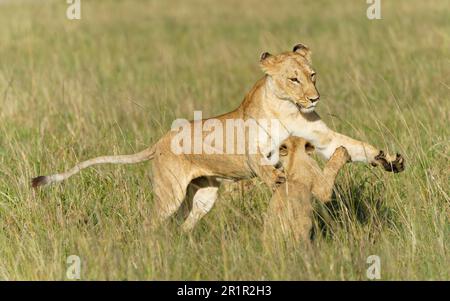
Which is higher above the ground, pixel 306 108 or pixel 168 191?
pixel 306 108

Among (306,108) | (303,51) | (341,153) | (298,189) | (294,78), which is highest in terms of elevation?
(303,51)

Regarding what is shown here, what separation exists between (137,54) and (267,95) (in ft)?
25.5

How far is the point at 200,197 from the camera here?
621 centimetres

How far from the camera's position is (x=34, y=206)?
6000 millimetres

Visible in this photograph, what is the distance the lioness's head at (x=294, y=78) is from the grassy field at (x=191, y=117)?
0.66 meters

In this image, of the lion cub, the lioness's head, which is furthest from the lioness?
the lion cub

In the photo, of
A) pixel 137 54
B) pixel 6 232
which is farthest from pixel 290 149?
pixel 137 54

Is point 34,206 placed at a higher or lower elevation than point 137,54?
lower

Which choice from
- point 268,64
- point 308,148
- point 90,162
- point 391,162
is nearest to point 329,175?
point 308,148

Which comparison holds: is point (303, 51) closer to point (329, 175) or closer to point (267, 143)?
point (267, 143)

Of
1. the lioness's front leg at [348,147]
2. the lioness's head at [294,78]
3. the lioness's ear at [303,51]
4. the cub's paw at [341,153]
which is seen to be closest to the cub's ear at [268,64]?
the lioness's head at [294,78]

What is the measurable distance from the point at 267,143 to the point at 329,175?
41 cm

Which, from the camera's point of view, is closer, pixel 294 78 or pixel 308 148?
pixel 294 78

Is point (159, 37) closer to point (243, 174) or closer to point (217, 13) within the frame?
point (217, 13)
